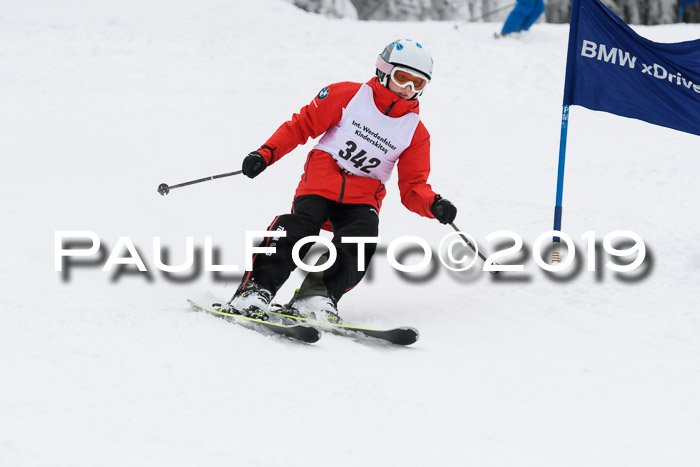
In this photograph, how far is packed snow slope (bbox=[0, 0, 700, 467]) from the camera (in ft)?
7.89

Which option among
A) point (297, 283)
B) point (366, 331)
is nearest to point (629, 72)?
point (297, 283)

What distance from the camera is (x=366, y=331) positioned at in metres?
3.50

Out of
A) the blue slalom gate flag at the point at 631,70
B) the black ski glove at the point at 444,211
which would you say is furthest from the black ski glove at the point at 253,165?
the blue slalom gate flag at the point at 631,70

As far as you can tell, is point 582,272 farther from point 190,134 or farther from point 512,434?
point 190,134

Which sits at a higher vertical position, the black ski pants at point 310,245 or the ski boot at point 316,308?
the black ski pants at point 310,245

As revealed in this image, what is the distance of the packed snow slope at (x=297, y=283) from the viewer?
240 cm

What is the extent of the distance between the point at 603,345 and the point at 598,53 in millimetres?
2306

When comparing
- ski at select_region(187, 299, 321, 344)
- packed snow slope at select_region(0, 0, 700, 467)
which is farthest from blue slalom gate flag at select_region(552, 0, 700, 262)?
ski at select_region(187, 299, 321, 344)

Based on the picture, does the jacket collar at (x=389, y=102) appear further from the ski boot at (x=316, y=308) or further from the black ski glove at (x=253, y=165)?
the ski boot at (x=316, y=308)

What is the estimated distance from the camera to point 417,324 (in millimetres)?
4020

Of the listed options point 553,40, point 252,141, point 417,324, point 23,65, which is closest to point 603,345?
point 417,324

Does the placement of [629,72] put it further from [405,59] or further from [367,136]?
[367,136]

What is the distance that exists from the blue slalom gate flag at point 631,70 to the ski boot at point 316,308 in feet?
8.68

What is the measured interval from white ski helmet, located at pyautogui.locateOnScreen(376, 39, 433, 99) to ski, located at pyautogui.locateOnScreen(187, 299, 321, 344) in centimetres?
153
